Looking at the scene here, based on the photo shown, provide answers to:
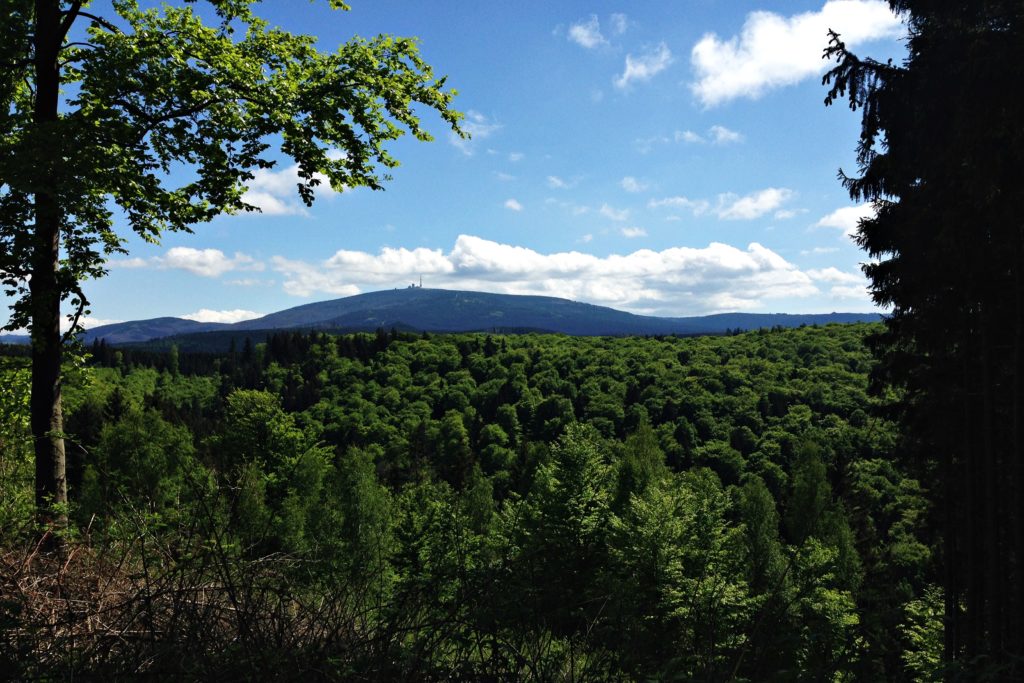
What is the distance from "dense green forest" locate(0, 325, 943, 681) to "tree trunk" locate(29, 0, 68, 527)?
1.04 feet

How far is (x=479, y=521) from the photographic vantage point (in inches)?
1464

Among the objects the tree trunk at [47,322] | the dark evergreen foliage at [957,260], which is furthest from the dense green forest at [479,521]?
the dark evergreen foliage at [957,260]

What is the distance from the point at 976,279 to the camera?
1139 cm

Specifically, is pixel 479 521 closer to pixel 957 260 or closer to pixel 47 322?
pixel 957 260

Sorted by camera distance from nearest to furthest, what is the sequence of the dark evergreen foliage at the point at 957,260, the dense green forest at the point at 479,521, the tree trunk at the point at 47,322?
the dense green forest at the point at 479,521
the tree trunk at the point at 47,322
the dark evergreen foliage at the point at 957,260

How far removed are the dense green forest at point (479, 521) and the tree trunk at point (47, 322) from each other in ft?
1.04

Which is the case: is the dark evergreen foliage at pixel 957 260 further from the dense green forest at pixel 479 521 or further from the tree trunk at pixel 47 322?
the tree trunk at pixel 47 322

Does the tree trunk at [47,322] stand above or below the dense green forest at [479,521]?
above

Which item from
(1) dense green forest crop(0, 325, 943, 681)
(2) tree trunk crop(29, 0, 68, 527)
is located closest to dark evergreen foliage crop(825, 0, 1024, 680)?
(1) dense green forest crop(0, 325, 943, 681)

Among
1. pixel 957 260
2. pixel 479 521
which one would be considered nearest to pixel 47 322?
pixel 957 260

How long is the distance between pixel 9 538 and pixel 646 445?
47.8 meters

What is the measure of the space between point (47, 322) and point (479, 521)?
32.1 meters

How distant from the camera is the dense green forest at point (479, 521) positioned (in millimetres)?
3547

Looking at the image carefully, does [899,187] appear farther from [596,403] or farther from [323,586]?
[596,403]
